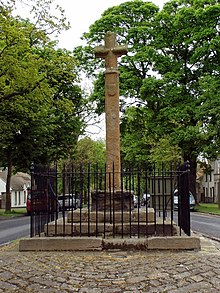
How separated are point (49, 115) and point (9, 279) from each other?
25.2 m

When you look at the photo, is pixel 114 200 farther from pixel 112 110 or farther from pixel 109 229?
pixel 112 110

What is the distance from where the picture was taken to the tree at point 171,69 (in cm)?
2814

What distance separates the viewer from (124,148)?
34.8m

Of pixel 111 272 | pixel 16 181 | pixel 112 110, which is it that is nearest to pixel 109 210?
pixel 112 110

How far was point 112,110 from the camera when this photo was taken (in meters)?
10.9

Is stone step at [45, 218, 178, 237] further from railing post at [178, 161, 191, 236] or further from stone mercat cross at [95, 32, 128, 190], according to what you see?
stone mercat cross at [95, 32, 128, 190]

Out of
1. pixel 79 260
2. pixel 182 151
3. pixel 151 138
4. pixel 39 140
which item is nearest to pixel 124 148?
pixel 151 138

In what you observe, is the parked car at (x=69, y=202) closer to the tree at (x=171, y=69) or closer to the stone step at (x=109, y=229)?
the stone step at (x=109, y=229)

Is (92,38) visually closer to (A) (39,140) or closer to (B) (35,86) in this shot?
(A) (39,140)

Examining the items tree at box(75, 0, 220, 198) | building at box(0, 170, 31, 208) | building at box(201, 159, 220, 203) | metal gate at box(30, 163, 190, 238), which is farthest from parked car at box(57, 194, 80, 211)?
building at box(201, 159, 220, 203)

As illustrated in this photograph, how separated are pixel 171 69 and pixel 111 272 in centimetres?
2462

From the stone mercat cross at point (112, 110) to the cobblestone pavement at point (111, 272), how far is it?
3213mm

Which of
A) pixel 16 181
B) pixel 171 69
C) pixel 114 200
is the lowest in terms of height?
pixel 114 200

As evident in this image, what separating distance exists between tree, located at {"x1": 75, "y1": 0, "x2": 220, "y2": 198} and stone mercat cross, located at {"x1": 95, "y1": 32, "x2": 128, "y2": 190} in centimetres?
1628
